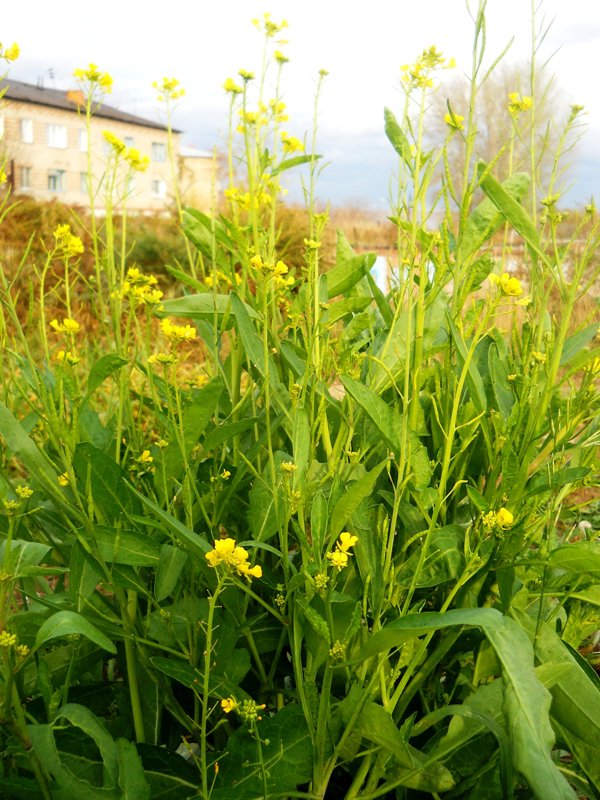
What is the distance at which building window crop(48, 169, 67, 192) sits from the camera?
151 feet

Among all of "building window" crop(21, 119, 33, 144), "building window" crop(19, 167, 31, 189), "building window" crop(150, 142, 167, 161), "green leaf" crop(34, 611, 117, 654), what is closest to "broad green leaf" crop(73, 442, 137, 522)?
"green leaf" crop(34, 611, 117, 654)

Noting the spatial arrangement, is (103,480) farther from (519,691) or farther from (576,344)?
(576,344)

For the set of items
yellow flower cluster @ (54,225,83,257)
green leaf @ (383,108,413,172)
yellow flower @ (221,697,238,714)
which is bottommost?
yellow flower @ (221,697,238,714)

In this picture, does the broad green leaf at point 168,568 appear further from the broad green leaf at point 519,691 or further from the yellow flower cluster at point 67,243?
the yellow flower cluster at point 67,243

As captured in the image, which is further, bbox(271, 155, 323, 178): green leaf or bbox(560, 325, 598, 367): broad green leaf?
bbox(271, 155, 323, 178): green leaf

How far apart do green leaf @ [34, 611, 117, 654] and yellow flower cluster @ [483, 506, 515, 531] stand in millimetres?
506

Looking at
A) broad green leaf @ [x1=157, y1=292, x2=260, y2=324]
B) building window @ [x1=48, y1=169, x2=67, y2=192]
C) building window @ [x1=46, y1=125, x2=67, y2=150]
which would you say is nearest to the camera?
broad green leaf @ [x1=157, y1=292, x2=260, y2=324]

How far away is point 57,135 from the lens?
1822 inches

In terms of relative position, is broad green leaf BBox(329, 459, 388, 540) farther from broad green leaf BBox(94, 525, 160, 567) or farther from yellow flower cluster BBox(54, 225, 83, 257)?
yellow flower cluster BBox(54, 225, 83, 257)

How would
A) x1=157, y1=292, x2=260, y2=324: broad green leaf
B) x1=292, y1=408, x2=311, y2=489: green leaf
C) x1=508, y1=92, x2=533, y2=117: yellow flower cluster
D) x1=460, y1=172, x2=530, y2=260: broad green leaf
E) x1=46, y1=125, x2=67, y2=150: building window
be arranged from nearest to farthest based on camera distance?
x1=292, y1=408, x2=311, y2=489: green leaf < x1=460, y1=172, x2=530, y2=260: broad green leaf < x1=157, y1=292, x2=260, y2=324: broad green leaf < x1=508, y1=92, x2=533, y2=117: yellow flower cluster < x1=46, y1=125, x2=67, y2=150: building window

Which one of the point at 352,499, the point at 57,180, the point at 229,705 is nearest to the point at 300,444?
the point at 352,499

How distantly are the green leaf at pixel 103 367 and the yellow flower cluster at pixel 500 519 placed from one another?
56cm

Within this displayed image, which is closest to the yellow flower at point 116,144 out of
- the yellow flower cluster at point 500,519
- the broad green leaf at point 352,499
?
the broad green leaf at point 352,499

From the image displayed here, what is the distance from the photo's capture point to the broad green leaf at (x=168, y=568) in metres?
1.15
